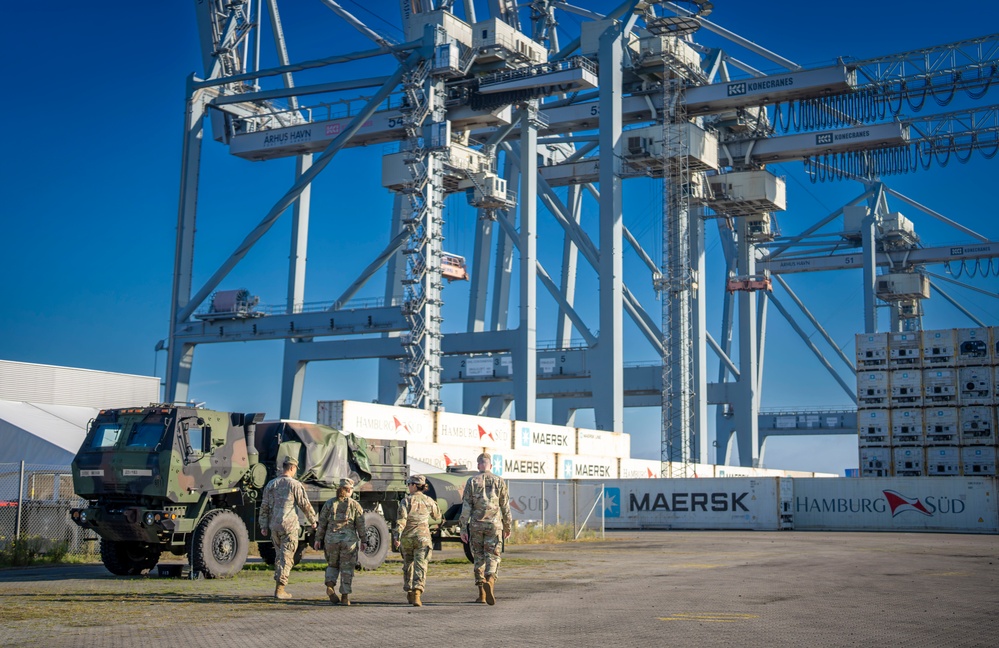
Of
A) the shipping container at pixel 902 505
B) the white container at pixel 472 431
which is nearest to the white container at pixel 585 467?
the white container at pixel 472 431

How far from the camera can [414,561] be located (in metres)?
13.6

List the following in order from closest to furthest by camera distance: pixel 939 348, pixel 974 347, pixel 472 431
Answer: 1. pixel 974 347
2. pixel 939 348
3. pixel 472 431

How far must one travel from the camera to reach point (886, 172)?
181 ft

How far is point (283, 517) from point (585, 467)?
36.3 metres

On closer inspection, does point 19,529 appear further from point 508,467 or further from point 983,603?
point 508,467

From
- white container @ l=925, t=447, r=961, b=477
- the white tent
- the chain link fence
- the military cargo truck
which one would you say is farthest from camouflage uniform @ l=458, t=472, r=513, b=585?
white container @ l=925, t=447, r=961, b=477

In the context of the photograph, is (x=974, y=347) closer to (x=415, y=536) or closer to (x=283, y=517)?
(x=415, y=536)

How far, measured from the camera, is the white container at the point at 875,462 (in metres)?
41.6

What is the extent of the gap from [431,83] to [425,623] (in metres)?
40.6

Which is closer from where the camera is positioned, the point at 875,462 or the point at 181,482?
the point at 181,482

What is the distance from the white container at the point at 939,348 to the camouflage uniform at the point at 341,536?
103 ft

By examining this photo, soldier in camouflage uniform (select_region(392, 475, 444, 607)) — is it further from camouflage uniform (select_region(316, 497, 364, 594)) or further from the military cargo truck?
the military cargo truck

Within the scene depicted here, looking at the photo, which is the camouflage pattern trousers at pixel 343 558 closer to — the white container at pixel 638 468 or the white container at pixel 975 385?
the white container at pixel 975 385

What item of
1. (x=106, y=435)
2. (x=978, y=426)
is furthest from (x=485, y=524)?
(x=978, y=426)
